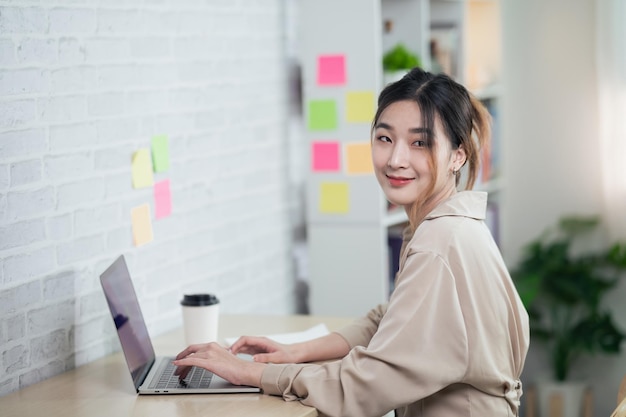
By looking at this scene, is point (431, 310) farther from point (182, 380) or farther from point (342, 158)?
point (342, 158)

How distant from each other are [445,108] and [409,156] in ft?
0.41

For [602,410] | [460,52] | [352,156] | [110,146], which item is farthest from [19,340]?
[602,410]

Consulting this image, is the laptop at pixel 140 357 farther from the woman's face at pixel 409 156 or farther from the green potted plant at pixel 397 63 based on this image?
the green potted plant at pixel 397 63

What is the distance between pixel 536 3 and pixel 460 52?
628 millimetres

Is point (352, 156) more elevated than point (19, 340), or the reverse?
point (352, 156)

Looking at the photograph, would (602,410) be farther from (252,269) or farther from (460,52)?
(252,269)

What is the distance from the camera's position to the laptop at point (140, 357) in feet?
6.34

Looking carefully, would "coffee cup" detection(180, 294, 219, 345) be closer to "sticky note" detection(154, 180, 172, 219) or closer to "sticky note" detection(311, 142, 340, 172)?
"sticky note" detection(154, 180, 172, 219)

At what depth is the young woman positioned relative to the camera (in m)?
1.73

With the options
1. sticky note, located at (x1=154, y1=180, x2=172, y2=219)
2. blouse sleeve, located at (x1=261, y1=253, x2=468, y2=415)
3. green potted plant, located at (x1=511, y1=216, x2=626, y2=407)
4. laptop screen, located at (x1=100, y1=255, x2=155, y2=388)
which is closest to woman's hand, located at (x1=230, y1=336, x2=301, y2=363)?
laptop screen, located at (x1=100, y1=255, x2=155, y2=388)

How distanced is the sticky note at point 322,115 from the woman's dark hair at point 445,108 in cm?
Result: 119

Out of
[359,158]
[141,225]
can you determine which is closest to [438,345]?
[141,225]

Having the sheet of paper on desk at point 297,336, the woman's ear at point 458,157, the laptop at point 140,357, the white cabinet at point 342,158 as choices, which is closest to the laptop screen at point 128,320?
the laptop at point 140,357

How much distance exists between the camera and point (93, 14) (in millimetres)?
2256
